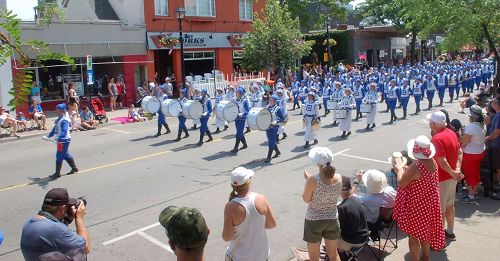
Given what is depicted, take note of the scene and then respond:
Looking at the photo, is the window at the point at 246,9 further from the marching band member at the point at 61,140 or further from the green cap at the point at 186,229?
the green cap at the point at 186,229

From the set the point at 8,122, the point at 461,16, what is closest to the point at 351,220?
the point at 461,16

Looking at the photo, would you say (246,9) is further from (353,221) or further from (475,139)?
(353,221)

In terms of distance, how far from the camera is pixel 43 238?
3.97 meters

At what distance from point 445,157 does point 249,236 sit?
3129 mm

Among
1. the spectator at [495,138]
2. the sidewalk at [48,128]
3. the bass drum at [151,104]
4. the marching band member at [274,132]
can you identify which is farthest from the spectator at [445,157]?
the sidewalk at [48,128]

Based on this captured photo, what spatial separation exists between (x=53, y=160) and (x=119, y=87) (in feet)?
40.3

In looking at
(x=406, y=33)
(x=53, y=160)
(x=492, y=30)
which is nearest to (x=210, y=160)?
(x=53, y=160)

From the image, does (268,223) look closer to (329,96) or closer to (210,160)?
(210,160)

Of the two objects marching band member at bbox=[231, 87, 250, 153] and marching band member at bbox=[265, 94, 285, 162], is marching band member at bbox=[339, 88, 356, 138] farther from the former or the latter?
marching band member at bbox=[265, 94, 285, 162]

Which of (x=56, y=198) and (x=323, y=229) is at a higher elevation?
(x=56, y=198)

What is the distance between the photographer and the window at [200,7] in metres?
30.6

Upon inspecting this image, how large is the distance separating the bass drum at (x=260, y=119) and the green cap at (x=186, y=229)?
9745mm

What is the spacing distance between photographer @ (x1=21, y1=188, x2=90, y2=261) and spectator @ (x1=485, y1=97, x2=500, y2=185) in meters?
6.97

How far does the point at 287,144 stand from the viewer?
1562 cm
